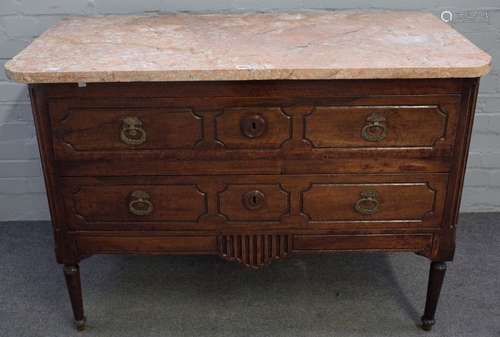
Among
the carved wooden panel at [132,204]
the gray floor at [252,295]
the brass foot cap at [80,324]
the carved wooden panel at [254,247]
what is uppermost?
the carved wooden panel at [132,204]

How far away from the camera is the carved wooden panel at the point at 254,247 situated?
6.02ft

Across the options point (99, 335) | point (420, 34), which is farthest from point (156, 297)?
point (420, 34)

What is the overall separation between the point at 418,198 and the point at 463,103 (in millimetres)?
302

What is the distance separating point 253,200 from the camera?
1762mm

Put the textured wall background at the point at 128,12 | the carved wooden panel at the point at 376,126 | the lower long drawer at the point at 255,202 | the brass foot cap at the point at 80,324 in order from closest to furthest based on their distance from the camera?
the carved wooden panel at the point at 376,126 → the lower long drawer at the point at 255,202 → the brass foot cap at the point at 80,324 → the textured wall background at the point at 128,12

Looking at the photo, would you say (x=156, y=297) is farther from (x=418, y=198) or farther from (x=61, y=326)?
(x=418, y=198)

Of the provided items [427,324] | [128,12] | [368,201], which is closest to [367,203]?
[368,201]

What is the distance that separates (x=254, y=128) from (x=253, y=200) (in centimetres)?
23

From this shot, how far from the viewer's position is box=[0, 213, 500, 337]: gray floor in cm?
201

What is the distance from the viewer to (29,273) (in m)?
2.28

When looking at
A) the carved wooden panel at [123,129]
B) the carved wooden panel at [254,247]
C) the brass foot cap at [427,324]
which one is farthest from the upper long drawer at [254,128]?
the brass foot cap at [427,324]

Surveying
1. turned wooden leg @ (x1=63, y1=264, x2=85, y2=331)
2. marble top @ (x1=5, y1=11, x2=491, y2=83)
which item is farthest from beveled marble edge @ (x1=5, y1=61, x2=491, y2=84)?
turned wooden leg @ (x1=63, y1=264, x2=85, y2=331)

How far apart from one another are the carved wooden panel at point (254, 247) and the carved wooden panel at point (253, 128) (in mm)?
303

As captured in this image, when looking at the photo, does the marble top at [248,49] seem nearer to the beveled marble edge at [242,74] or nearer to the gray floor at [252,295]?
the beveled marble edge at [242,74]
